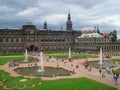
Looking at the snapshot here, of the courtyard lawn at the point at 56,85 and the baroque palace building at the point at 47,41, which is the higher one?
the baroque palace building at the point at 47,41

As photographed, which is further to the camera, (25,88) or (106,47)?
(106,47)

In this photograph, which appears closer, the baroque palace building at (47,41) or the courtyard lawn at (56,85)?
the courtyard lawn at (56,85)

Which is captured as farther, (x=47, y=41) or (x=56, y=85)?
(x=47, y=41)

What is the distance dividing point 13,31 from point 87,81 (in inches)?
3946

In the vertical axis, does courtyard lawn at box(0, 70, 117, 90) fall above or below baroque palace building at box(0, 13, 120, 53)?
below

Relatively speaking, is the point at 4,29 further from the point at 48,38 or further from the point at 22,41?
the point at 48,38

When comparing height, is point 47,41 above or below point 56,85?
above

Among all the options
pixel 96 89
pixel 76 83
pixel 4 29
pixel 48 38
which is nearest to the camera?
pixel 96 89

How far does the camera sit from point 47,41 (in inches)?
5650

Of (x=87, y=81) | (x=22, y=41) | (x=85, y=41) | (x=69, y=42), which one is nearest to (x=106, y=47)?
(x=85, y=41)

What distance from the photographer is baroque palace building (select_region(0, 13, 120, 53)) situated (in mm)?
133750

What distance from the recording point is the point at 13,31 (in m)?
135

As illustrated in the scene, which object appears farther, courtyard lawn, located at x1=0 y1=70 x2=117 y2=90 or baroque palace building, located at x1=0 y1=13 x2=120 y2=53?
baroque palace building, located at x1=0 y1=13 x2=120 y2=53

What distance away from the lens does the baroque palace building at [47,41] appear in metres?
134
